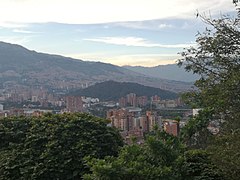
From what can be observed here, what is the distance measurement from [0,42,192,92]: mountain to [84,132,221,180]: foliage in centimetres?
6411

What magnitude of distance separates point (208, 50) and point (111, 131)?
3.10 meters

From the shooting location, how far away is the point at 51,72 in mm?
93938

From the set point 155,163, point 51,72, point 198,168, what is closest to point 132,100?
point 198,168

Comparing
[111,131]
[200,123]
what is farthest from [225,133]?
[111,131]

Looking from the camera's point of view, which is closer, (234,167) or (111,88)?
(234,167)

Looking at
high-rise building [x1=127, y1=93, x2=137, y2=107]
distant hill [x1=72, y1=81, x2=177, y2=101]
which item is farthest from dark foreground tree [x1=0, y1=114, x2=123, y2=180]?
distant hill [x1=72, y1=81, x2=177, y2=101]

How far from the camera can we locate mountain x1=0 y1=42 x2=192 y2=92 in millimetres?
77688

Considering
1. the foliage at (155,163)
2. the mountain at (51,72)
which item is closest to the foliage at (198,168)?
the foliage at (155,163)

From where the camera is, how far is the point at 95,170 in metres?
4.86

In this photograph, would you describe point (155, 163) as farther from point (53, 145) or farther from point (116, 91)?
point (116, 91)

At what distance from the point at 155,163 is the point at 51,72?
89.8 meters

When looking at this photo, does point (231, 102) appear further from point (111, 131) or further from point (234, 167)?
point (111, 131)

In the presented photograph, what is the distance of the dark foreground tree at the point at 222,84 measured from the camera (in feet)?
17.0

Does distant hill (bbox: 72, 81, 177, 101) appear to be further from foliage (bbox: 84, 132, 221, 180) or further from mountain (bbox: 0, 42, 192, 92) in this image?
foliage (bbox: 84, 132, 221, 180)
